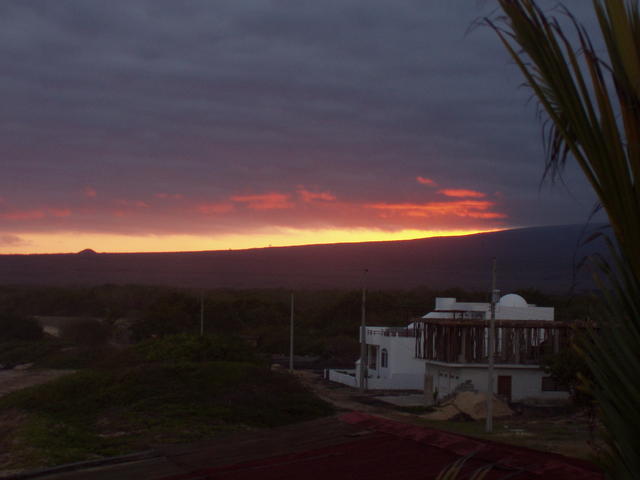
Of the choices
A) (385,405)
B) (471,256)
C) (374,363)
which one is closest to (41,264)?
(471,256)

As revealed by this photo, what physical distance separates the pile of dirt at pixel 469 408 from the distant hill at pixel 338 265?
8396 cm

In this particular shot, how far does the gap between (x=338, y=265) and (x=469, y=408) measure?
5129 inches

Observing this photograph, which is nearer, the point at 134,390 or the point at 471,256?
the point at 134,390

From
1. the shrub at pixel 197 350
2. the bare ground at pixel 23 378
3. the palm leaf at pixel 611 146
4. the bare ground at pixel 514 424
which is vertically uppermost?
the palm leaf at pixel 611 146

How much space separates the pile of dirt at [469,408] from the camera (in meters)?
36.6

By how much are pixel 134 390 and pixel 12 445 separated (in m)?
9.83

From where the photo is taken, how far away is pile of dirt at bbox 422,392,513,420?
36.6 meters

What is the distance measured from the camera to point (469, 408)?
37.2 m

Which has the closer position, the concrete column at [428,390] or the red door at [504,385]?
the concrete column at [428,390]

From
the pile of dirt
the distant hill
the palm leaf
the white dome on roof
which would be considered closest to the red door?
the pile of dirt

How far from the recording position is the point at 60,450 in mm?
23500

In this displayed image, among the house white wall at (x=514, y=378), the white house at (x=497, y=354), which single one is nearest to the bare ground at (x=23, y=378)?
the white house at (x=497, y=354)

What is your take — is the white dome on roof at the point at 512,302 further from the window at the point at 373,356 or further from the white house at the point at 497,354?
the window at the point at 373,356

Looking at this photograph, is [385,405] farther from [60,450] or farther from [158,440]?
[60,450]
